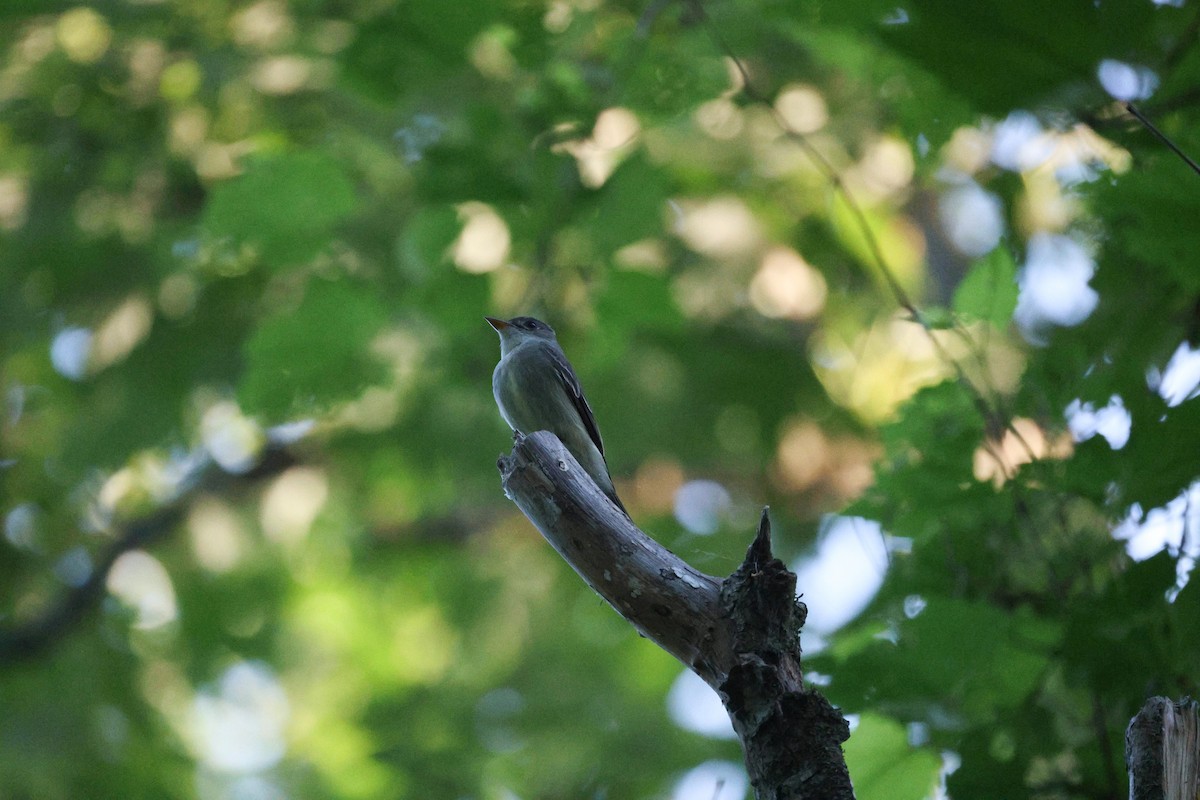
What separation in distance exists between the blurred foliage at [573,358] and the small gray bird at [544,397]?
0.92 feet

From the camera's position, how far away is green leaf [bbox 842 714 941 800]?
2.87m

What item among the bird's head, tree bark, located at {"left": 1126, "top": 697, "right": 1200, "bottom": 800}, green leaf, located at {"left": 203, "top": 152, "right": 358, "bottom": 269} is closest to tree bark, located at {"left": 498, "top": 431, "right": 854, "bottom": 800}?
tree bark, located at {"left": 1126, "top": 697, "right": 1200, "bottom": 800}

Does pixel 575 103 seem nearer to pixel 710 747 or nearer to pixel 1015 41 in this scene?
pixel 1015 41

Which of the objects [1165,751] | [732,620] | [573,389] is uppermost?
[732,620]

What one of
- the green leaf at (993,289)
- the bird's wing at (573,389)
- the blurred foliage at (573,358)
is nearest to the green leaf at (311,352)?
the blurred foliage at (573,358)

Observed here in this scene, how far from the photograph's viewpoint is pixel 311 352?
376 centimetres

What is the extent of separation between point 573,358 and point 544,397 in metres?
1.38

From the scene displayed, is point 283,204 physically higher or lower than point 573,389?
higher

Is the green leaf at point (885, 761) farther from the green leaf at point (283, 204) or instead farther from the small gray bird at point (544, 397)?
the green leaf at point (283, 204)

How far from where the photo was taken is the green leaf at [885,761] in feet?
9.41

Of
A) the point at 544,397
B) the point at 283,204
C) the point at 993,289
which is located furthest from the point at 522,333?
the point at 993,289

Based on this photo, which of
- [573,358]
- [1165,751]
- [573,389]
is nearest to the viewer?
[1165,751]

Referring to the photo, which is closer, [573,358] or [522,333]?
[522,333]

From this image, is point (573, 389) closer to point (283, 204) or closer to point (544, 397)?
point (544, 397)
